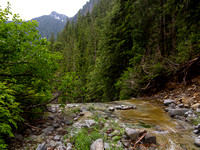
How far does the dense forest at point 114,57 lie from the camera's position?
2.88 metres

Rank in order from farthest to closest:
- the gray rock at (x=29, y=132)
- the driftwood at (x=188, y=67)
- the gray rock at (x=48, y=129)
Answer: the driftwood at (x=188, y=67) → the gray rock at (x=48, y=129) → the gray rock at (x=29, y=132)

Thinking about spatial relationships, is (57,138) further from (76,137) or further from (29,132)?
(29,132)

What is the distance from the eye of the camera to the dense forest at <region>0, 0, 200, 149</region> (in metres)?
2.88

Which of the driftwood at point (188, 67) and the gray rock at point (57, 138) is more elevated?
the driftwood at point (188, 67)

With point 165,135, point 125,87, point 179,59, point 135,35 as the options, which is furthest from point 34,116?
point 135,35

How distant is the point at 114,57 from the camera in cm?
1288

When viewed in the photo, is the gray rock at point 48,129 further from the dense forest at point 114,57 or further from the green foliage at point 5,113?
the green foliage at point 5,113

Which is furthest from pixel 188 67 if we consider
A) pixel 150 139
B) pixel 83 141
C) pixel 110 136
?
pixel 83 141

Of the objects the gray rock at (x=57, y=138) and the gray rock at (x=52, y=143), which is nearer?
the gray rock at (x=52, y=143)

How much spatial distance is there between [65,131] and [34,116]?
1.51 meters

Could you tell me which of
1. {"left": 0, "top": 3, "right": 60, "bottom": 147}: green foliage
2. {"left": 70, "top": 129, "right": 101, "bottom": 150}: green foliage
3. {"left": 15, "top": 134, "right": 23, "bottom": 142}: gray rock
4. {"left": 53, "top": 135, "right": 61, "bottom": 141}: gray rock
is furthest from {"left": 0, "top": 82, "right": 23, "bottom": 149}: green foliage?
{"left": 70, "top": 129, "right": 101, "bottom": 150}: green foliage

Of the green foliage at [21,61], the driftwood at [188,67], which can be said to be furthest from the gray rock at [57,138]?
the driftwood at [188,67]

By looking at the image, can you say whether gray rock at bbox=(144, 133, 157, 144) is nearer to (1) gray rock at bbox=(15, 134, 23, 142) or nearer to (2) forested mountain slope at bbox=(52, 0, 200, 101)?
(1) gray rock at bbox=(15, 134, 23, 142)

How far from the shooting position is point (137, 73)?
9.27 meters
